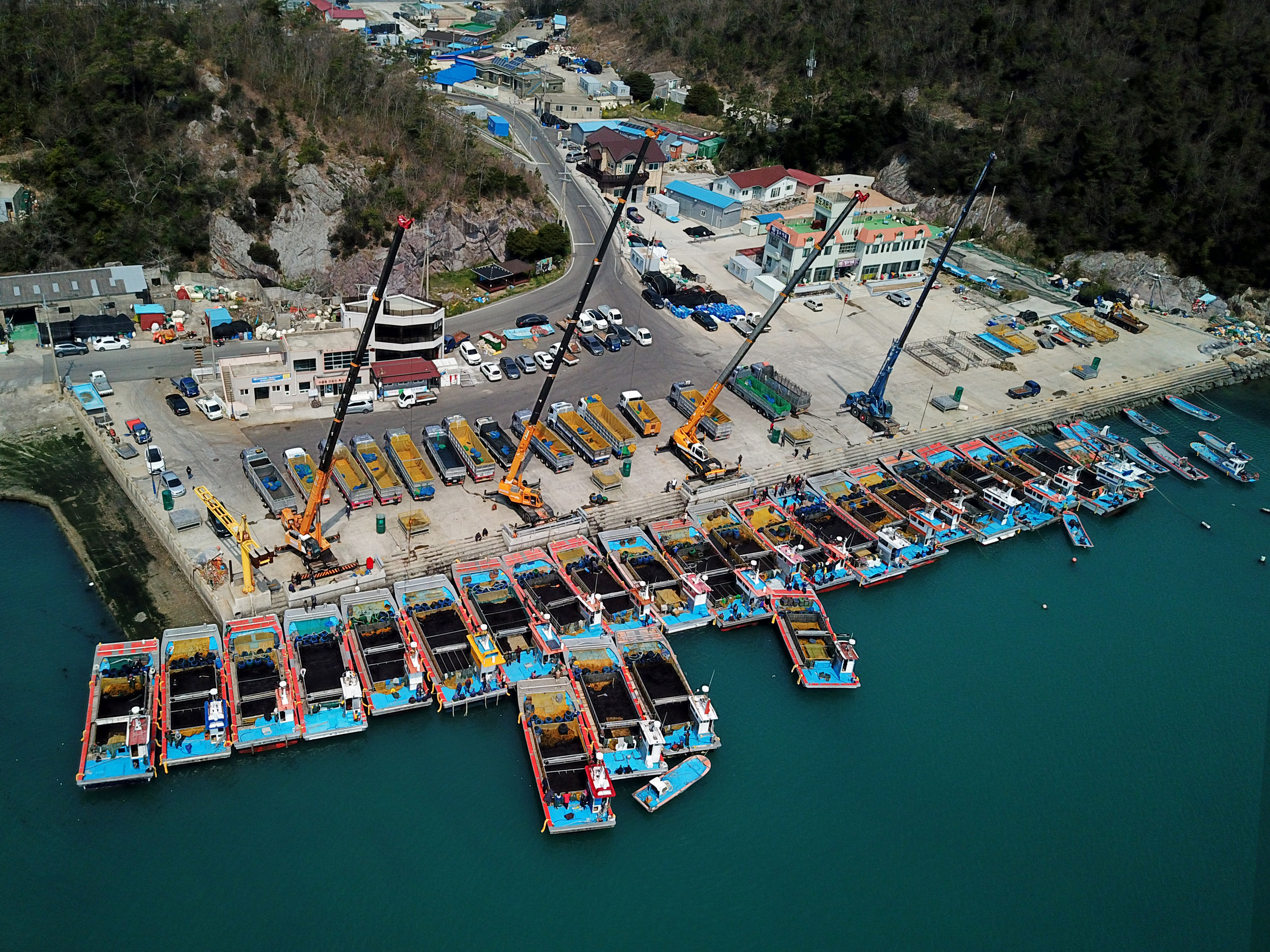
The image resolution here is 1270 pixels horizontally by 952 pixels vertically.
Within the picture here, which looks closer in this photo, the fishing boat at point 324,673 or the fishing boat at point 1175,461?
the fishing boat at point 324,673

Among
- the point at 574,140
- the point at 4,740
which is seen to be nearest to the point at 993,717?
the point at 4,740

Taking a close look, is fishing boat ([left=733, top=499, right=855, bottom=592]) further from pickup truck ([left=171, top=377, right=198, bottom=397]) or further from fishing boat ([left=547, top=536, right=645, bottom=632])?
pickup truck ([left=171, top=377, right=198, bottom=397])

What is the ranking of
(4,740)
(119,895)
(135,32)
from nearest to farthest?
1. (119,895)
2. (4,740)
3. (135,32)

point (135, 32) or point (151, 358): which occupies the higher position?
point (135, 32)

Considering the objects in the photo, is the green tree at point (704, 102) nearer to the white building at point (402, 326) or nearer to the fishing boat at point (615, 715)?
the white building at point (402, 326)

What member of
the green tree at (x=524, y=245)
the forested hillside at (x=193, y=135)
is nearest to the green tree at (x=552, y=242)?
the green tree at (x=524, y=245)

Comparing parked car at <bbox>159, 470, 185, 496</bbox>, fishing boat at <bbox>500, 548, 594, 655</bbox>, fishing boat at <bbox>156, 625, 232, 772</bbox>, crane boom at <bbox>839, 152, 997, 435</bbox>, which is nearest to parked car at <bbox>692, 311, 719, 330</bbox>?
crane boom at <bbox>839, 152, 997, 435</bbox>

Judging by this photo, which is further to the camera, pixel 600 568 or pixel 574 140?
pixel 574 140

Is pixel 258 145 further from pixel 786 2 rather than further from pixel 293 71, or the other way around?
pixel 786 2
